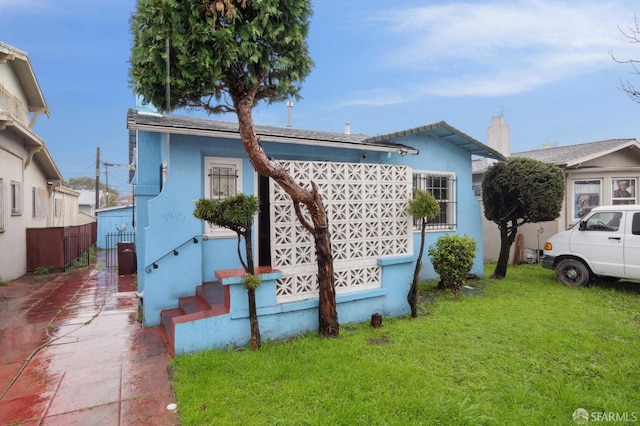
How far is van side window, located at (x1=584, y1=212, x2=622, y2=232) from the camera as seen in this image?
7.32m

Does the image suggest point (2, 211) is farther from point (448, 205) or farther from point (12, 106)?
point (448, 205)

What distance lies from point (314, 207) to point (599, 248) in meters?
7.27

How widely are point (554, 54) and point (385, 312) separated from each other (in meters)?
10.4

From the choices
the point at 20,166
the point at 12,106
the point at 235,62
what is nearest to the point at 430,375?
the point at 235,62

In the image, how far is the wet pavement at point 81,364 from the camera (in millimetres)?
3115

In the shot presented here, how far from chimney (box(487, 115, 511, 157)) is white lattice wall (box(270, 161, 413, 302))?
35.0 feet

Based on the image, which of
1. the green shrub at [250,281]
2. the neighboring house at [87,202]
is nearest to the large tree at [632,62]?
the green shrub at [250,281]

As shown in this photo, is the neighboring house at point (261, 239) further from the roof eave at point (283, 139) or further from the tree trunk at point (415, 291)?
the tree trunk at point (415, 291)

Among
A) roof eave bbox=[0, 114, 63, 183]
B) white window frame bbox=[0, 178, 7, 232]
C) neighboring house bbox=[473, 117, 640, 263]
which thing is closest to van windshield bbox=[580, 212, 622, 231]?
neighboring house bbox=[473, 117, 640, 263]

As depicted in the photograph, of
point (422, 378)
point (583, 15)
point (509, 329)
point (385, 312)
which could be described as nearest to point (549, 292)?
point (509, 329)

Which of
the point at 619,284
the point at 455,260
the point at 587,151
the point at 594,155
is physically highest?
the point at 587,151

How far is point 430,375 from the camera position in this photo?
3.65 meters

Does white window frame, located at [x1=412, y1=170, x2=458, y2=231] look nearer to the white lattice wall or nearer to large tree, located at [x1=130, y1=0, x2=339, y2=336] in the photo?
the white lattice wall

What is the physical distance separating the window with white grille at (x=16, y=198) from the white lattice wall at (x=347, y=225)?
9890 millimetres
